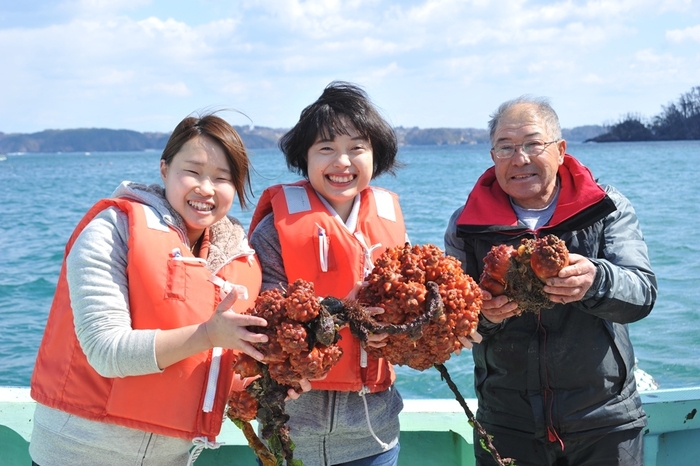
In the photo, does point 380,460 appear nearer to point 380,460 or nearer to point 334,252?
point 380,460

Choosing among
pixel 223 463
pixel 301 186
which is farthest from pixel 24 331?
pixel 301 186

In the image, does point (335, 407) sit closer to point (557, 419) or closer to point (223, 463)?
point (557, 419)

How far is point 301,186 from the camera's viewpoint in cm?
373

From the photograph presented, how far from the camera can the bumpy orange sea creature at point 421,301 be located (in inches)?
109

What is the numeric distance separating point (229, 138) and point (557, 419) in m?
2.05

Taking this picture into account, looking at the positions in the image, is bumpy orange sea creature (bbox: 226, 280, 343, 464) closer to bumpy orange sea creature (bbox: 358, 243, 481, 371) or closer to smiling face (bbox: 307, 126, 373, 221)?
bumpy orange sea creature (bbox: 358, 243, 481, 371)

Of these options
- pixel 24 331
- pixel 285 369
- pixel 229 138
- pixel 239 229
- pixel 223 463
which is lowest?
pixel 24 331

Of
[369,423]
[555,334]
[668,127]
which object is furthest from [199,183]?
[668,127]

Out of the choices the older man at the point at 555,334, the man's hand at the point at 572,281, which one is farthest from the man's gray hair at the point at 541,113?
the man's hand at the point at 572,281

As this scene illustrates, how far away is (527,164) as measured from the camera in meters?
3.62

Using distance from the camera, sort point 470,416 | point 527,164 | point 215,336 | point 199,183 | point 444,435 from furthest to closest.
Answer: point 444,435, point 527,164, point 199,183, point 470,416, point 215,336

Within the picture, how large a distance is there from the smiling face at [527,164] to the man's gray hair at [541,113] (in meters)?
0.03

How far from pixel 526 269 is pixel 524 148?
0.86 m

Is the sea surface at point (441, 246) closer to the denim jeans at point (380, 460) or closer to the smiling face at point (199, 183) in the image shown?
the smiling face at point (199, 183)
